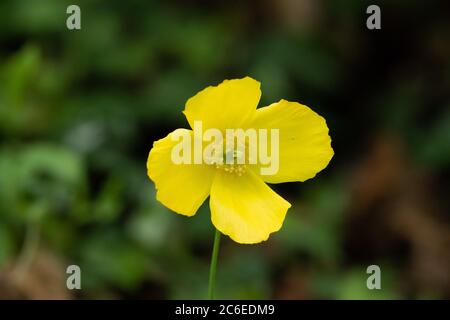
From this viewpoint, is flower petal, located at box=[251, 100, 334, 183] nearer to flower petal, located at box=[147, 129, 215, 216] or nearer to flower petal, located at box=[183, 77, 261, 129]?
flower petal, located at box=[183, 77, 261, 129]

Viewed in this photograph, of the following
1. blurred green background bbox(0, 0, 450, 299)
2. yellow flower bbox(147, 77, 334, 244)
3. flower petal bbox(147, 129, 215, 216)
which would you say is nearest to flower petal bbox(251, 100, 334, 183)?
yellow flower bbox(147, 77, 334, 244)

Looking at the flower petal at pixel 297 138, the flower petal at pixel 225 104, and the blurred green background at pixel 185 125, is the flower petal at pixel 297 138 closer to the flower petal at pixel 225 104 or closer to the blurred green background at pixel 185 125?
the flower petal at pixel 225 104

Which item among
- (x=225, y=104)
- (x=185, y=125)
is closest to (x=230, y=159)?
(x=225, y=104)

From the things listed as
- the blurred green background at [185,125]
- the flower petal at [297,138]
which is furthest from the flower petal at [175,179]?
the blurred green background at [185,125]

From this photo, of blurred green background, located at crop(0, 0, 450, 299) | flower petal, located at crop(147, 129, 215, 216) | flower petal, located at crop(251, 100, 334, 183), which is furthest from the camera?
blurred green background, located at crop(0, 0, 450, 299)

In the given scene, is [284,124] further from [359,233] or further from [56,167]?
[359,233]
